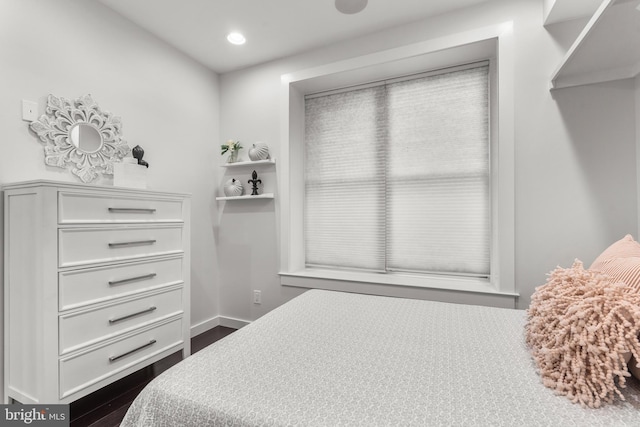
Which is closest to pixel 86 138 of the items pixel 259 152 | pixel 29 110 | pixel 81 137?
pixel 81 137

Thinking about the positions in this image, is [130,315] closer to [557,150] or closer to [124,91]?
[124,91]

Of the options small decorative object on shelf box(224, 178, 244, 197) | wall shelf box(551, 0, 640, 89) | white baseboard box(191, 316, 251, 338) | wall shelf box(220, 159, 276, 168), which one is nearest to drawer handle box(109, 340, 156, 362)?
white baseboard box(191, 316, 251, 338)

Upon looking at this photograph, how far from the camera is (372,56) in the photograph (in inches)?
94.3

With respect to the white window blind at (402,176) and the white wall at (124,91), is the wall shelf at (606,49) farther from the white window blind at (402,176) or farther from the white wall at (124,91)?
the white wall at (124,91)

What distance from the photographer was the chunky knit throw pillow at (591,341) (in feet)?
2.38

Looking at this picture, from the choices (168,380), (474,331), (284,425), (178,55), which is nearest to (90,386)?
(168,380)

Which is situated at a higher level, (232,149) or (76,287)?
(232,149)

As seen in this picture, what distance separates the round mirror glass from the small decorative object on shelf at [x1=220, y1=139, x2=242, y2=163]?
3.40 feet

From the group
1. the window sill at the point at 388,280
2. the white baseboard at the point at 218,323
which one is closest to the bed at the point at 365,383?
the window sill at the point at 388,280

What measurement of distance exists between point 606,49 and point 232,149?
104 inches

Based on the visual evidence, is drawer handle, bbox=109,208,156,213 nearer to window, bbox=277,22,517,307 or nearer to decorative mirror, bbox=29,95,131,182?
decorative mirror, bbox=29,95,131,182

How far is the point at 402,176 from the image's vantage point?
2633 millimetres

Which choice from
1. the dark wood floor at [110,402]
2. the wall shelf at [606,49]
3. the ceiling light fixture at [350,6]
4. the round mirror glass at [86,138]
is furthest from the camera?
the ceiling light fixture at [350,6]

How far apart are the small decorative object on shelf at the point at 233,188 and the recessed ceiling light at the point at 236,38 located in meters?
1.18
